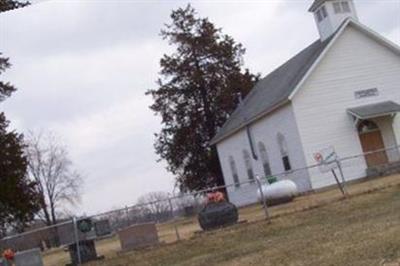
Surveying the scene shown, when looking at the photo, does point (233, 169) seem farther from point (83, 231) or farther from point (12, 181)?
point (83, 231)

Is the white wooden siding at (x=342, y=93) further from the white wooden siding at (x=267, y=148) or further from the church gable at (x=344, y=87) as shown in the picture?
the white wooden siding at (x=267, y=148)

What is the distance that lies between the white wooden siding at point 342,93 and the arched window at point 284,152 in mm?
1980

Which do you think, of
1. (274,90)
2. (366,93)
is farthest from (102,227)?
(274,90)

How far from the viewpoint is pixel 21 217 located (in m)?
28.3

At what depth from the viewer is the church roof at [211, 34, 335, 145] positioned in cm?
2988

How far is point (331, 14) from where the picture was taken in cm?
3081

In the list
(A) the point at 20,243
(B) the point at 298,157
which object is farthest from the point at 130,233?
(B) the point at 298,157

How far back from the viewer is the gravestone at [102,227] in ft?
64.5

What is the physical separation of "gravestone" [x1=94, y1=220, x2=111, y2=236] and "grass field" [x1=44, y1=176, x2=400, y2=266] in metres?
0.71

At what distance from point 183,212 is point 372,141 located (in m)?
9.40

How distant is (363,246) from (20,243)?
16219 mm

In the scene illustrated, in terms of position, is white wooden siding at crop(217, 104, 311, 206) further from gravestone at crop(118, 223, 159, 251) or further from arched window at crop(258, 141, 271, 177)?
gravestone at crop(118, 223, 159, 251)

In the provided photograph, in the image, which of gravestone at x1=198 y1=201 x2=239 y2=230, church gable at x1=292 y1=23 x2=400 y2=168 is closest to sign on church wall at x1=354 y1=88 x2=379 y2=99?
church gable at x1=292 y1=23 x2=400 y2=168

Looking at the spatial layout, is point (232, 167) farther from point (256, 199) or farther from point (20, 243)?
point (20, 243)
